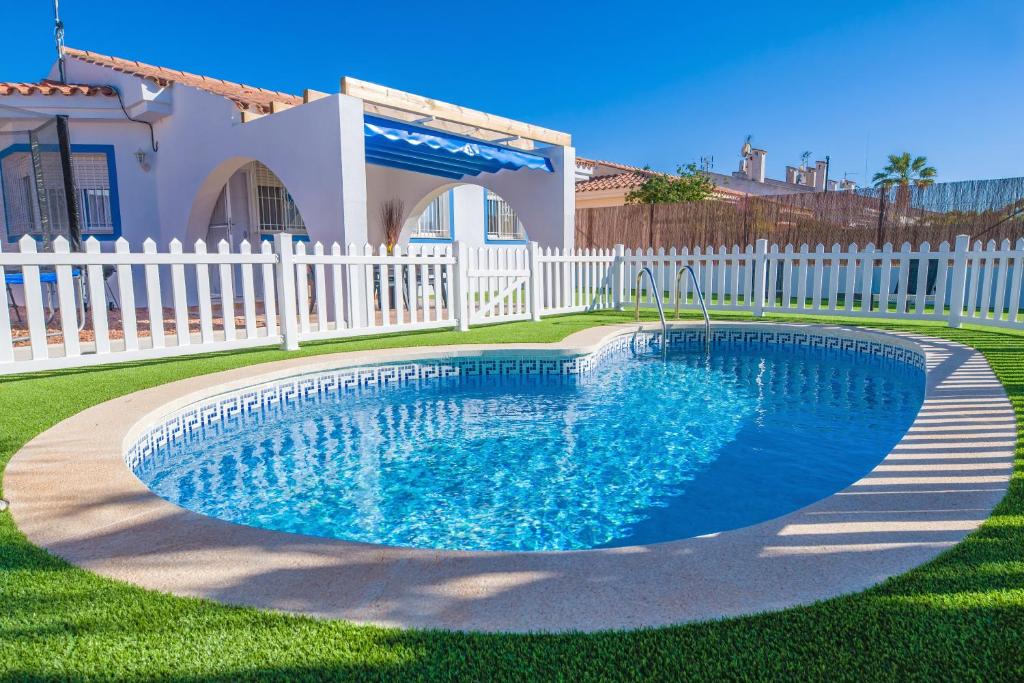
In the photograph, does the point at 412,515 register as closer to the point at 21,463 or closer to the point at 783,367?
the point at 21,463

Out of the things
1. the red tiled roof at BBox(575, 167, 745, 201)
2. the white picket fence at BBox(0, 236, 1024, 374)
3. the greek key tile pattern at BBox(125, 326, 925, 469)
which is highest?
the red tiled roof at BBox(575, 167, 745, 201)

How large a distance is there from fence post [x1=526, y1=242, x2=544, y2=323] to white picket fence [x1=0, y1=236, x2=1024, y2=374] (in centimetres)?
2

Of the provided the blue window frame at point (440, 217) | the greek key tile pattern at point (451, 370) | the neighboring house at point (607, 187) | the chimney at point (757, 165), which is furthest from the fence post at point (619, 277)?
the chimney at point (757, 165)

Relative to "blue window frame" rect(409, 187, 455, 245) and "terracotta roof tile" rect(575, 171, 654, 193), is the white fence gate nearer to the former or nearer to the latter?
"blue window frame" rect(409, 187, 455, 245)

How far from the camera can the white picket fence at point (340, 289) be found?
5.42 metres

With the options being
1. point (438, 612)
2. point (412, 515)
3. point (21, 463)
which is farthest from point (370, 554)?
point (21, 463)

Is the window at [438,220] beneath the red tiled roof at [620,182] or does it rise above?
beneath

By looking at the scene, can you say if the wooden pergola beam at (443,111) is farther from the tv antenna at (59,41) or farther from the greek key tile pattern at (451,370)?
the tv antenna at (59,41)

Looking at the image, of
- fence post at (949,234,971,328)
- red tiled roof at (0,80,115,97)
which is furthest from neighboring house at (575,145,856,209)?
red tiled roof at (0,80,115,97)

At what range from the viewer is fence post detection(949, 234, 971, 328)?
8.05 meters

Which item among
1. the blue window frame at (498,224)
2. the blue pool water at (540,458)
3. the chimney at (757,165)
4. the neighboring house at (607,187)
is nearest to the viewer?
the blue pool water at (540,458)

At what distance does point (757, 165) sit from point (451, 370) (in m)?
29.3

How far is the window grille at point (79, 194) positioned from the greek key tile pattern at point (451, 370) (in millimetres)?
7704

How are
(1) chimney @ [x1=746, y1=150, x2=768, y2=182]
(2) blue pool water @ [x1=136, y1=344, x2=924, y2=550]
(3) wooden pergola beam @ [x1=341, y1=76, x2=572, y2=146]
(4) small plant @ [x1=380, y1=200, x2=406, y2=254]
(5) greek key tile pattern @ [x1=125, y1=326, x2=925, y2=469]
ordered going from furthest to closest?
1. (1) chimney @ [x1=746, y1=150, x2=768, y2=182]
2. (4) small plant @ [x1=380, y1=200, x2=406, y2=254]
3. (3) wooden pergola beam @ [x1=341, y1=76, x2=572, y2=146]
4. (5) greek key tile pattern @ [x1=125, y1=326, x2=925, y2=469]
5. (2) blue pool water @ [x1=136, y1=344, x2=924, y2=550]
